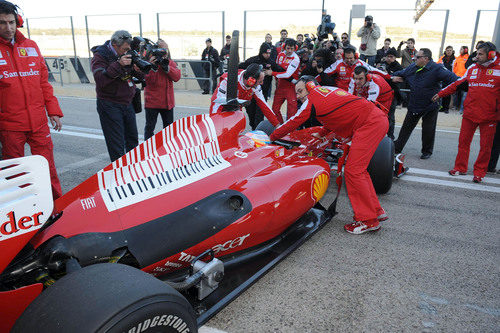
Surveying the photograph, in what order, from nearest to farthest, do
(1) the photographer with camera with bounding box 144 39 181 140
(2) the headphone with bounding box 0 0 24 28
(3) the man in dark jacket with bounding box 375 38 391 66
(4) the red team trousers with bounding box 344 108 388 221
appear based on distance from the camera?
(2) the headphone with bounding box 0 0 24 28
(4) the red team trousers with bounding box 344 108 388 221
(1) the photographer with camera with bounding box 144 39 181 140
(3) the man in dark jacket with bounding box 375 38 391 66

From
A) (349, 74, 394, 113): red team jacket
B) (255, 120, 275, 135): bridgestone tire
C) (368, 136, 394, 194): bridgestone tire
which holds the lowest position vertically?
(368, 136, 394, 194): bridgestone tire

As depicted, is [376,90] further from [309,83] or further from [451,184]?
[309,83]

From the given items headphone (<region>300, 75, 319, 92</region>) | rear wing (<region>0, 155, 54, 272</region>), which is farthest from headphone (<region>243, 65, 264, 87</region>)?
rear wing (<region>0, 155, 54, 272</region>)

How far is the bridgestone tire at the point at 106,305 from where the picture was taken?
1517 mm

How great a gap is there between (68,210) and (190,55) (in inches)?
534

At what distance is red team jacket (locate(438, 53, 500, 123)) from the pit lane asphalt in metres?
1.03

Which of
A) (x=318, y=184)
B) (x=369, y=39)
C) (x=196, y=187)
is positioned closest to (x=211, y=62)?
(x=369, y=39)

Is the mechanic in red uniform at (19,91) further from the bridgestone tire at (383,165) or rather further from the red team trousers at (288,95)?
the red team trousers at (288,95)

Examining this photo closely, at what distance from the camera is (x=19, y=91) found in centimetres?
344

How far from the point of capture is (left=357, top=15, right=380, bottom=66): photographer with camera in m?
10.9

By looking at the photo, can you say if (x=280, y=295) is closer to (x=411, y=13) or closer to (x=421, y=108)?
(x=421, y=108)

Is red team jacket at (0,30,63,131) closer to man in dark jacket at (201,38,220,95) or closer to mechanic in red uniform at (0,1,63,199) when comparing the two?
mechanic in red uniform at (0,1,63,199)

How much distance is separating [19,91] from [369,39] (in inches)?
391

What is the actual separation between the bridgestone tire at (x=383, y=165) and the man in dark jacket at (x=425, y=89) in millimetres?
2126
